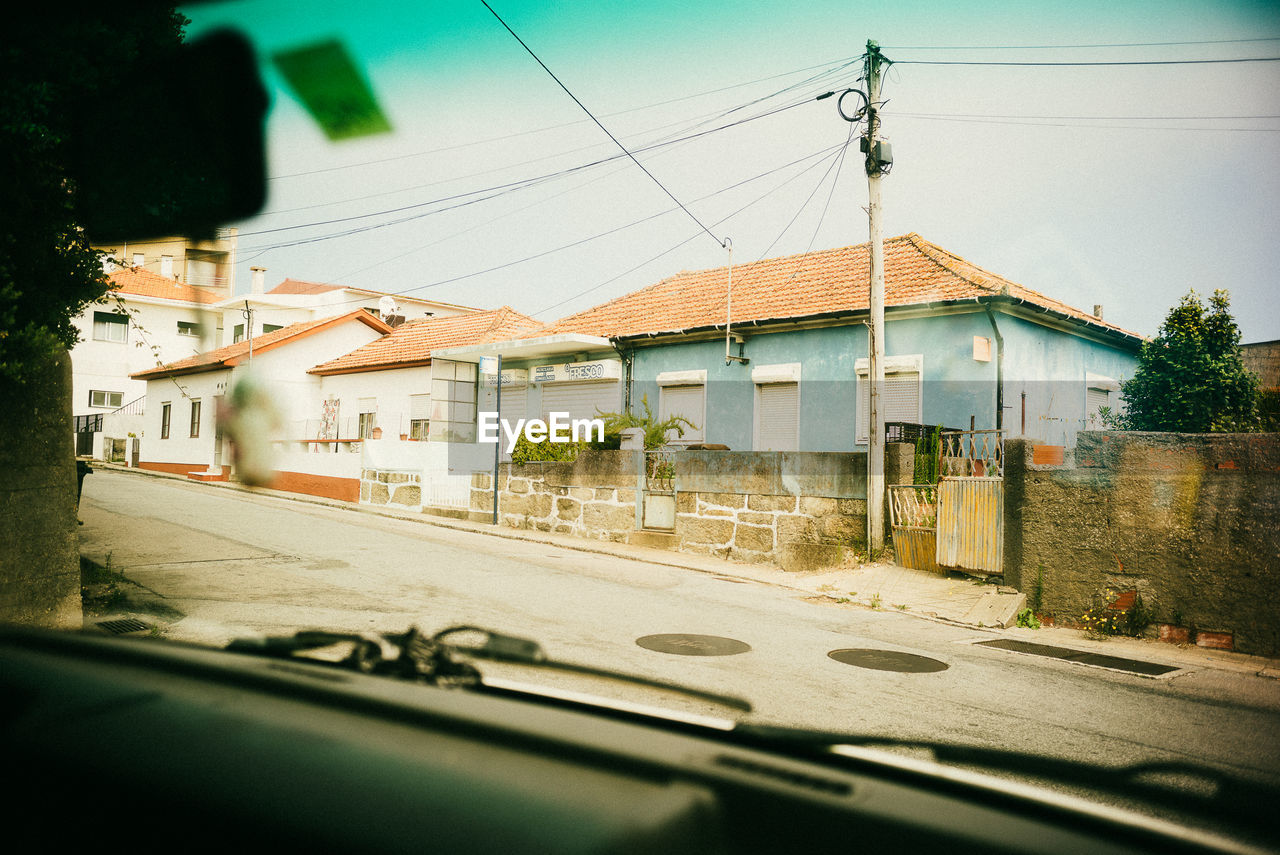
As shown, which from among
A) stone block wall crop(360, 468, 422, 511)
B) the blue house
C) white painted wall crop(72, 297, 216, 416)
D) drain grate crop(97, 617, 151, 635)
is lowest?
drain grate crop(97, 617, 151, 635)

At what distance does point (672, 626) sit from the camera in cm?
500

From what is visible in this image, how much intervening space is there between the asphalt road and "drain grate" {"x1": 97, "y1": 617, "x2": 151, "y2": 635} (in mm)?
152

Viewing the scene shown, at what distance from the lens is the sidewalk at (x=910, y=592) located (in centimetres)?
593

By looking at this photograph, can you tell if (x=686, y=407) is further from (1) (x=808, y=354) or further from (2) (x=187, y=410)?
(2) (x=187, y=410)

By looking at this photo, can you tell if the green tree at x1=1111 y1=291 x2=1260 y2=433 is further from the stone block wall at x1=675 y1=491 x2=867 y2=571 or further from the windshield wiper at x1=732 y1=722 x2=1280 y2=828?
the stone block wall at x1=675 y1=491 x2=867 y2=571

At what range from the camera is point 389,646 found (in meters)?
1.12

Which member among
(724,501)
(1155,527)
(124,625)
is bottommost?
(124,625)

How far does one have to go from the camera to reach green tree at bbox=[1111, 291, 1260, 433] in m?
1.18

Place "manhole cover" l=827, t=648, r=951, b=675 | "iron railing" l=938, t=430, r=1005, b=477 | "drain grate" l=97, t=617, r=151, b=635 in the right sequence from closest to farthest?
"drain grate" l=97, t=617, r=151, b=635 → "manhole cover" l=827, t=648, r=951, b=675 → "iron railing" l=938, t=430, r=1005, b=477

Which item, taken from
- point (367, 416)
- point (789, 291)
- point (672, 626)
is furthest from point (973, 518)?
point (367, 416)

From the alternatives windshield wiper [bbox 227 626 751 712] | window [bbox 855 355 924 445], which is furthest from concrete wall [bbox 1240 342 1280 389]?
window [bbox 855 355 924 445]

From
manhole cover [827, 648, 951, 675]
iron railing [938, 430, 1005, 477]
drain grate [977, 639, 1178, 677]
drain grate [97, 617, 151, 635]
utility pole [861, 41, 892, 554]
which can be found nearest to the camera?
drain grate [97, 617, 151, 635]

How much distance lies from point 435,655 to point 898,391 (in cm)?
1138

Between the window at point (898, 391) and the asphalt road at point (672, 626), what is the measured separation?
4447mm
